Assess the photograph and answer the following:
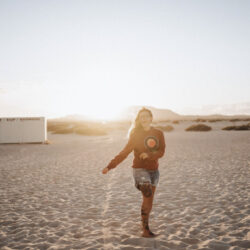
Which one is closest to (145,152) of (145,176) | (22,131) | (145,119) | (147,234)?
(145,176)

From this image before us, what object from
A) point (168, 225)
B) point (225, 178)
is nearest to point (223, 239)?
point (168, 225)

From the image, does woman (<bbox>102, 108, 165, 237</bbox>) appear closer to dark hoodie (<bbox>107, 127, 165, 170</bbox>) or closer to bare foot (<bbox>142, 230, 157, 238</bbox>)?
dark hoodie (<bbox>107, 127, 165, 170</bbox>)

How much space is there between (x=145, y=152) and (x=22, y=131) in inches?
948

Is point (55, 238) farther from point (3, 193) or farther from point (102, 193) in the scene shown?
point (3, 193)

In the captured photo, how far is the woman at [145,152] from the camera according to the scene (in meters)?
4.18

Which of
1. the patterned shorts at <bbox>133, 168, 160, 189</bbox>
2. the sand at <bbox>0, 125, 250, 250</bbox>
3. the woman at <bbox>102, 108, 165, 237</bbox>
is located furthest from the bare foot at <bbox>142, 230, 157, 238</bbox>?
the patterned shorts at <bbox>133, 168, 160, 189</bbox>

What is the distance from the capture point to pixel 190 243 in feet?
13.9

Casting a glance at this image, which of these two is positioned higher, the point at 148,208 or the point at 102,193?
the point at 148,208

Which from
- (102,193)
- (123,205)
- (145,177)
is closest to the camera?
(145,177)

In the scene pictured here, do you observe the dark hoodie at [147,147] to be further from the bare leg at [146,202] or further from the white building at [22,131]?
the white building at [22,131]

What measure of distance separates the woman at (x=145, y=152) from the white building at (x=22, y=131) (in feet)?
76.1

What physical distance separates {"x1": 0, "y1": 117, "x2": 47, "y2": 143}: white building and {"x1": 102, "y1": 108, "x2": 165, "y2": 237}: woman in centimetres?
2320

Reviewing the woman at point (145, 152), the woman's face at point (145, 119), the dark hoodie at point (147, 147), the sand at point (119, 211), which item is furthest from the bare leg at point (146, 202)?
the woman's face at point (145, 119)

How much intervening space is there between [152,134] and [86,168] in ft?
26.4
